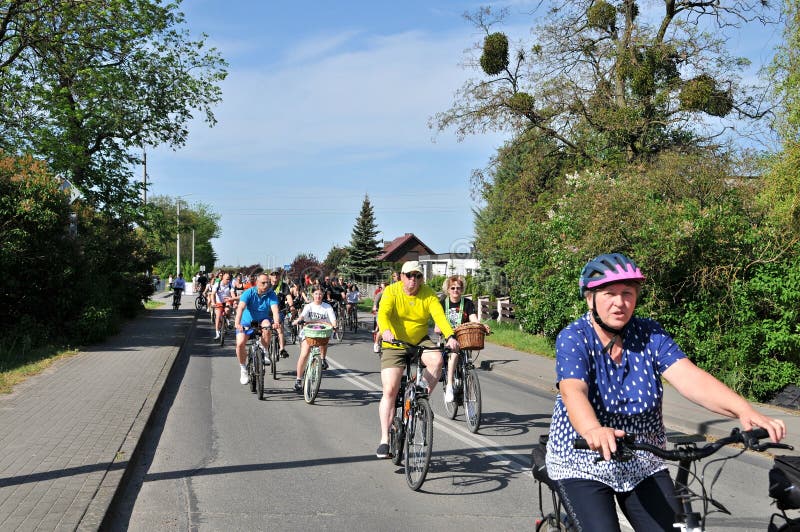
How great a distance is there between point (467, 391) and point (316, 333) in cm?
266

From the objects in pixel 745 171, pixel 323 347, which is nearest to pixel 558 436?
pixel 323 347

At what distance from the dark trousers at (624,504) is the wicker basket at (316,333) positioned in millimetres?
8224

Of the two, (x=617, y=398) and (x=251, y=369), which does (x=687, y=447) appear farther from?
(x=251, y=369)

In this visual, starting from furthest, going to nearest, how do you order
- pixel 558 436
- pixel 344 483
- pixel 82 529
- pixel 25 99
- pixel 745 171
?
pixel 25 99, pixel 745 171, pixel 344 483, pixel 82 529, pixel 558 436

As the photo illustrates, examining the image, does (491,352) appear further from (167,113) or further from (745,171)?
(167,113)

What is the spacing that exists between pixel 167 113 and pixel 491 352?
15.2 m

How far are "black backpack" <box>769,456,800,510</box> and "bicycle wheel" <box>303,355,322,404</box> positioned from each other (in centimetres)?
855

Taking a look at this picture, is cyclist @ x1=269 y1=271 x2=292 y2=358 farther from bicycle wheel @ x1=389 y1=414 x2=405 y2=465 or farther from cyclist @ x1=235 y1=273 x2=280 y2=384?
bicycle wheel @ x1=389 y1=414 x2=405 y2=465

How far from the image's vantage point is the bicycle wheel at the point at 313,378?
436 inches

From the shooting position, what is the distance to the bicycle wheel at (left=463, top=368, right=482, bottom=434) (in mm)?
9023

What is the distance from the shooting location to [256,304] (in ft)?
39.5

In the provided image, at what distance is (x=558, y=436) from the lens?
3.17 metres

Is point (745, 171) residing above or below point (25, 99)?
below

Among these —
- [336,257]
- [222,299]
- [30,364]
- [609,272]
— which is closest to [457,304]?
[609,272]
